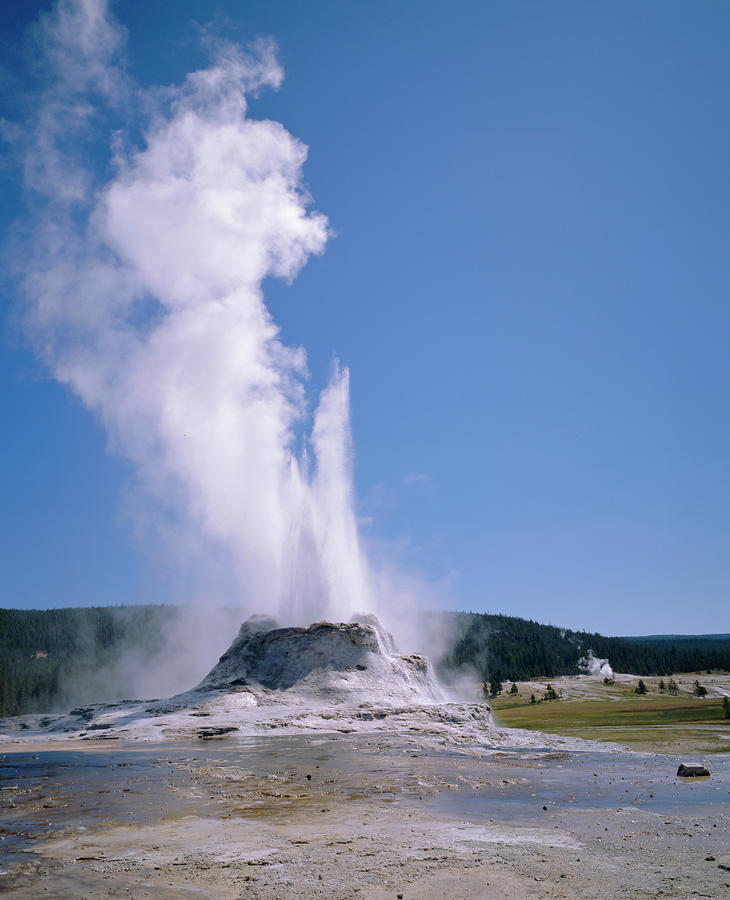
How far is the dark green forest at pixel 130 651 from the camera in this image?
10869 centimetres

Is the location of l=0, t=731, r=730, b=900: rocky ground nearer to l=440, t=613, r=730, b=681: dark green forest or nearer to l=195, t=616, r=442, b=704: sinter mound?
l=195, t=616, r=442, b=704: sinter mound

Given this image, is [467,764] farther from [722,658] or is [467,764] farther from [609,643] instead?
[609,643]

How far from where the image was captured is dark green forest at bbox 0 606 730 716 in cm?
10869

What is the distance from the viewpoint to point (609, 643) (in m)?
176

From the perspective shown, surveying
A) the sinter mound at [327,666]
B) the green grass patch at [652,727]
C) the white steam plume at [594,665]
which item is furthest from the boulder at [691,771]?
the white steam plume at [594,665]

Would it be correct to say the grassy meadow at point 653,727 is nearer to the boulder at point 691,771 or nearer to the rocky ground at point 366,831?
the rocky ground at point 366,831

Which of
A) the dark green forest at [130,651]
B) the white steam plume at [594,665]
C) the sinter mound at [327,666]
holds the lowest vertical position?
the white steam plume at [594,665]

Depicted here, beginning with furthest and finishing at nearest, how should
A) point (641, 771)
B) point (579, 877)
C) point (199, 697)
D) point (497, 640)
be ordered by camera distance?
point (497, 640) < point (199, 697) < point (641, 771) < point (579, 877)

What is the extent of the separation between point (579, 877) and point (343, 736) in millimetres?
28651

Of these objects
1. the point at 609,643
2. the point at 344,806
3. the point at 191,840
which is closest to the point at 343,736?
the point at 344,806

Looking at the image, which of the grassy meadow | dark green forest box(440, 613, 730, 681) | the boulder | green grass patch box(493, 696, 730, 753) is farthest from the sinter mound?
dark green forest box(440, 613, 730, 681)

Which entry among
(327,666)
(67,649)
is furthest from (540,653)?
(67,649)

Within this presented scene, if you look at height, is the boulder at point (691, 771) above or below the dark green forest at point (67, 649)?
above

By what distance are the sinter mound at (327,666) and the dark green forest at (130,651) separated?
6481 cm
